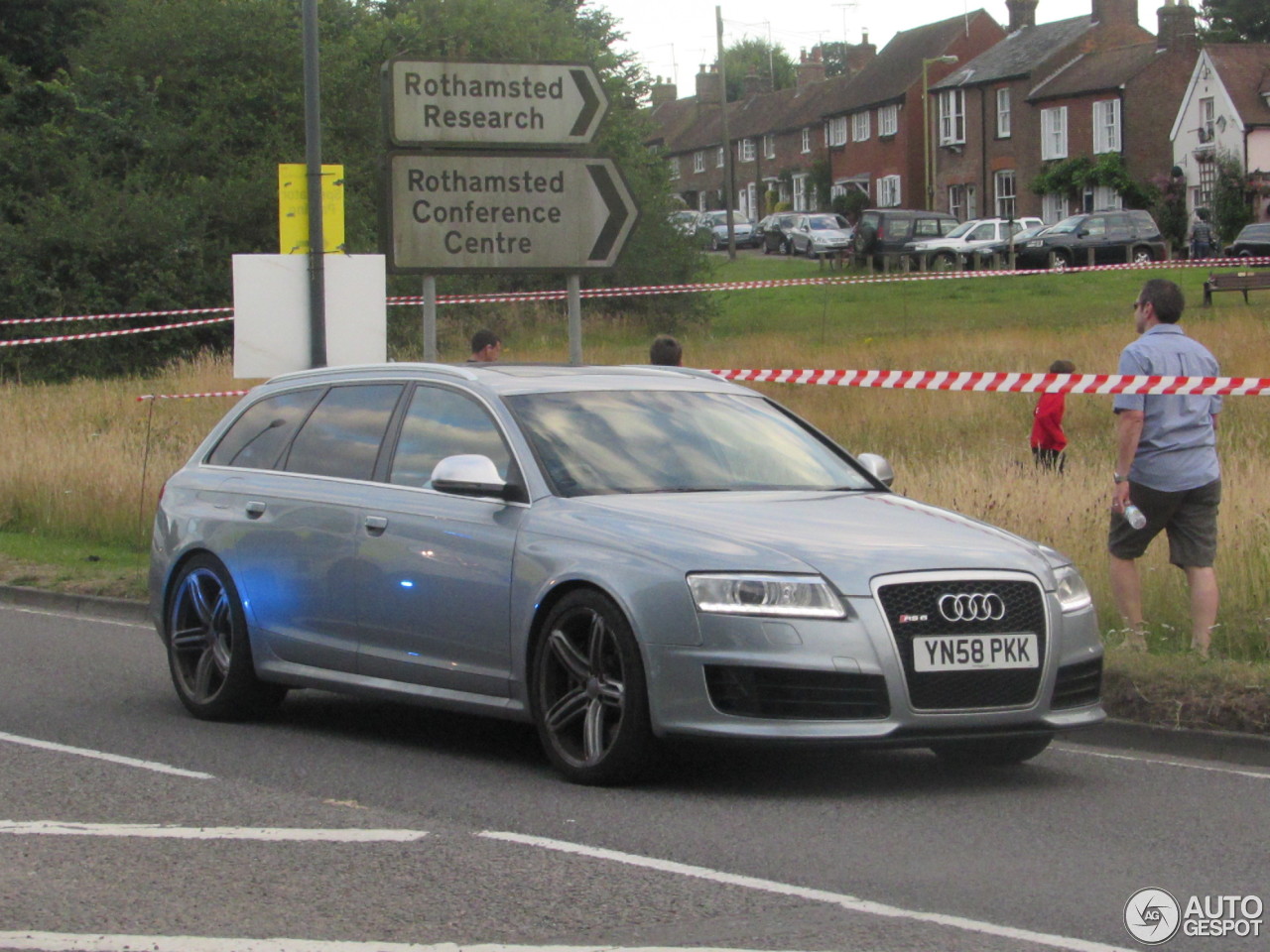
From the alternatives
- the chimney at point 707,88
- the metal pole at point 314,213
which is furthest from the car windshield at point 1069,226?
the chimney at point 707,88

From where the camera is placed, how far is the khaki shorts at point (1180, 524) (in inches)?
400

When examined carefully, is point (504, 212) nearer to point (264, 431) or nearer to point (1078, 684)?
point (264, 431)

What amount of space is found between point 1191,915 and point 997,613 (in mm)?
1793

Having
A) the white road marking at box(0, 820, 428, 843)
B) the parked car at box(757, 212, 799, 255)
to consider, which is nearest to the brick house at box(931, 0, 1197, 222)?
the parked car at box(757, 212, 799, 255)

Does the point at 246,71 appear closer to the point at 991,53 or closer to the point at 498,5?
the point at 498,5

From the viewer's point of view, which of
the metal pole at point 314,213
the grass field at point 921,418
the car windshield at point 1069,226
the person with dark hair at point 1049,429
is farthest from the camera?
the car windshield at point 1069,226

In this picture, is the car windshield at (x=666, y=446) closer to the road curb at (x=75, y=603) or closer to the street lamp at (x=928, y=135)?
the road curb at (x=75, y=603)

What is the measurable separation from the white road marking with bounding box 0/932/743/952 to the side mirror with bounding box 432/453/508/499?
2.77 meters

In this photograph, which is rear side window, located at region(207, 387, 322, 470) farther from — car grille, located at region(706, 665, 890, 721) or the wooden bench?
the wooden bench

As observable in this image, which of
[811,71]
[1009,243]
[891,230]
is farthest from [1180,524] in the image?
[811,71]

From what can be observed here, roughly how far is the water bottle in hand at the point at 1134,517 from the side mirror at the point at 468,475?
380 centimetres

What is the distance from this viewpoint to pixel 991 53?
8131cm

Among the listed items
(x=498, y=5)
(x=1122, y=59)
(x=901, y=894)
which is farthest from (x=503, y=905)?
(x=1122, y=59)

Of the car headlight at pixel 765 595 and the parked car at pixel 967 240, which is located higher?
the parked car at pixel 967 240
